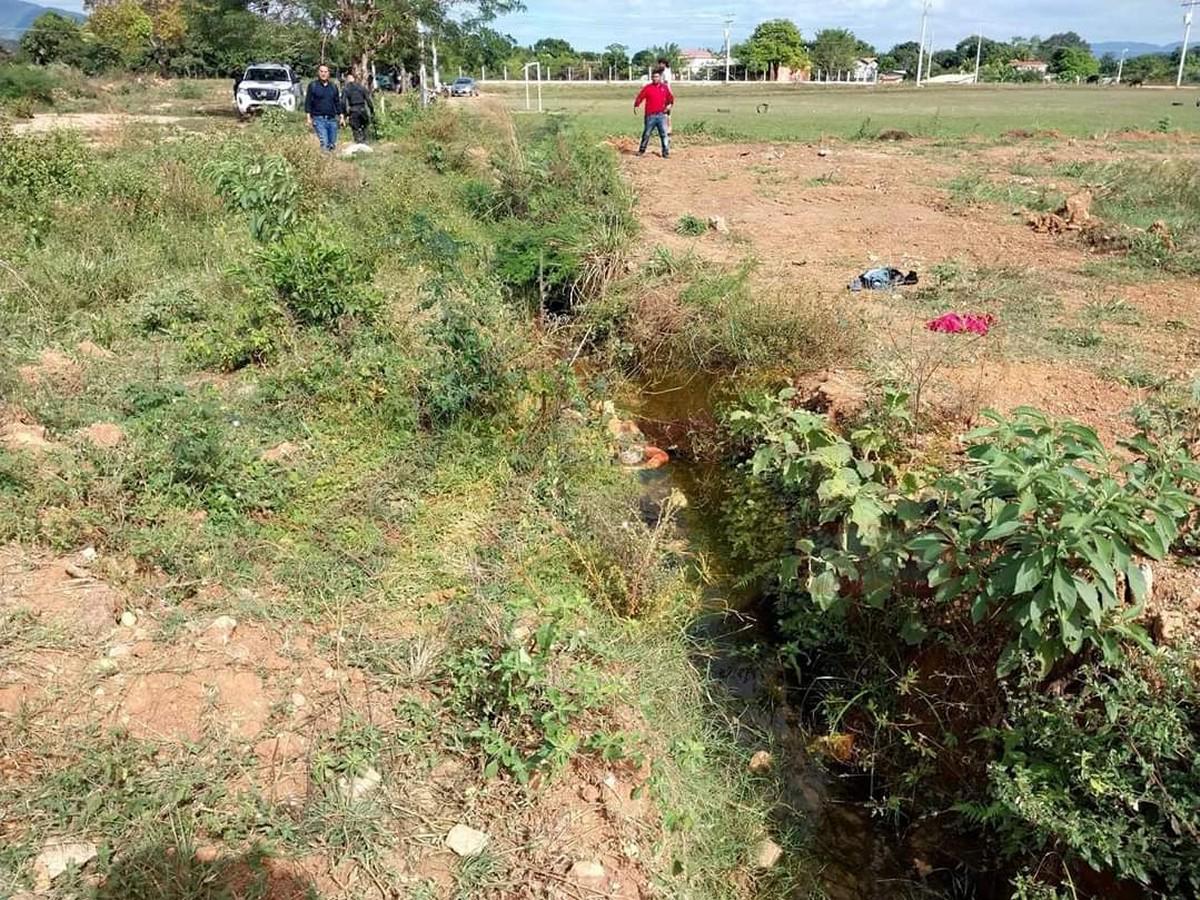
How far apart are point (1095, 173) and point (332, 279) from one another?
12.4 m

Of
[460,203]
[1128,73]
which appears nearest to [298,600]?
[460,203]

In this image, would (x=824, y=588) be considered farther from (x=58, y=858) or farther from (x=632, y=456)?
(x=58, y=858)

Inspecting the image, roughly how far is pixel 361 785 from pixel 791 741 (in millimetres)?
1730

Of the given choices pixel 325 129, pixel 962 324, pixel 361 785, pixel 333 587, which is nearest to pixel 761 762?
pixel 361 785

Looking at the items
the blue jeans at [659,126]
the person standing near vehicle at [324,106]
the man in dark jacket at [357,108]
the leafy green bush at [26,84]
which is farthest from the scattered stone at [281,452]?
the leafy green bush at [26,84]

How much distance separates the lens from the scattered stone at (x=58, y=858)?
204 centimetres

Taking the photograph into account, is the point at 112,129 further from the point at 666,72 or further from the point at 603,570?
the point at 603,570

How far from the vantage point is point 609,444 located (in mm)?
5051

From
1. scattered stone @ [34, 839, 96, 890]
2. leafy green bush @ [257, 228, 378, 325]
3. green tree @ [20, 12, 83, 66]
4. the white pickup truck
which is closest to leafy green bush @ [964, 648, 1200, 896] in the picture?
scattered stone @ [34, 839, 96, 890]

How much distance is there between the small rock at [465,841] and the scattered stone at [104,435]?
Result: 2624 mm

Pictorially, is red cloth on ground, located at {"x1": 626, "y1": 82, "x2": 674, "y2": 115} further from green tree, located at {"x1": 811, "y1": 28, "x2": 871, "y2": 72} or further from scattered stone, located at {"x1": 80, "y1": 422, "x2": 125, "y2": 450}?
green tree, located at {"x1": 811, "y1": 28, "x2": 871, "y2": 72}

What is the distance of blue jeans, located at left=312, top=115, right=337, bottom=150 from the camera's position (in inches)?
450

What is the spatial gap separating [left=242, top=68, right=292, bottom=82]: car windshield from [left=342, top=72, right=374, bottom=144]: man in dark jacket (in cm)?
Answer: 818

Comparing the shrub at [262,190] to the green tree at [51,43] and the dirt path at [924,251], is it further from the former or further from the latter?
the green tree at [51,43]
